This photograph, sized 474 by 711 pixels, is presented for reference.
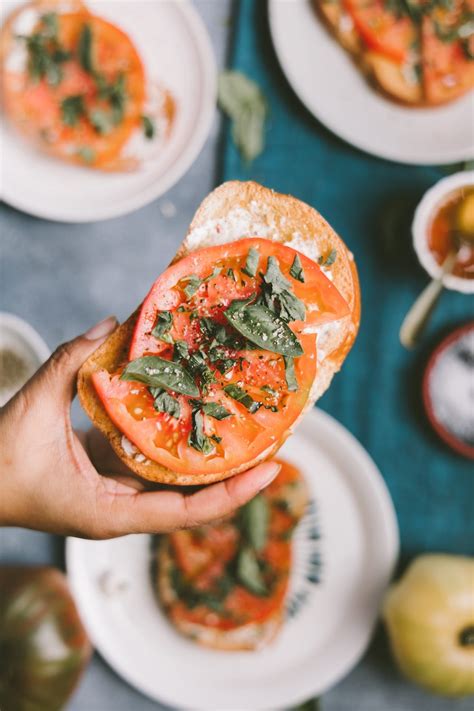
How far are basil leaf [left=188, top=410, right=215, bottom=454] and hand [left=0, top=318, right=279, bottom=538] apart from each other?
189 mm

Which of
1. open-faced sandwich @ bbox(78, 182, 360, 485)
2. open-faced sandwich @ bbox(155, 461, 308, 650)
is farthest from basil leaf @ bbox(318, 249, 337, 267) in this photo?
open-faced sandwich @ bbox(155, 461, 308, 650)

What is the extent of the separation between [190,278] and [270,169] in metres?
0.87

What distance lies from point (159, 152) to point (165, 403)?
99cm

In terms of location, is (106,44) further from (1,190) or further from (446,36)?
(446,36)

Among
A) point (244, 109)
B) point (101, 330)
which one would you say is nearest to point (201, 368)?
point (101, 330)

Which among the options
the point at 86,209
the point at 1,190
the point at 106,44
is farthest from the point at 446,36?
the point at 1,190

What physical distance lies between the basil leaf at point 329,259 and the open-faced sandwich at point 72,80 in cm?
80

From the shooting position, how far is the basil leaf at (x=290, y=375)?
1.31m

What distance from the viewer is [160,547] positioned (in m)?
2.08

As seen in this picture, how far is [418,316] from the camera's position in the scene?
2.05 meters

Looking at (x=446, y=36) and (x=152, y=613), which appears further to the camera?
(x=152, y=613)

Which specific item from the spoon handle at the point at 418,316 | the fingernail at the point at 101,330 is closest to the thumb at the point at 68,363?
→ the fingernail at the point at 101,330

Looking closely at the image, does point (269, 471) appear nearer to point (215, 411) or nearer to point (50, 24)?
point (215, 411)

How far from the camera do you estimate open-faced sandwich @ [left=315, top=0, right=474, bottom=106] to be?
6.34 ft
